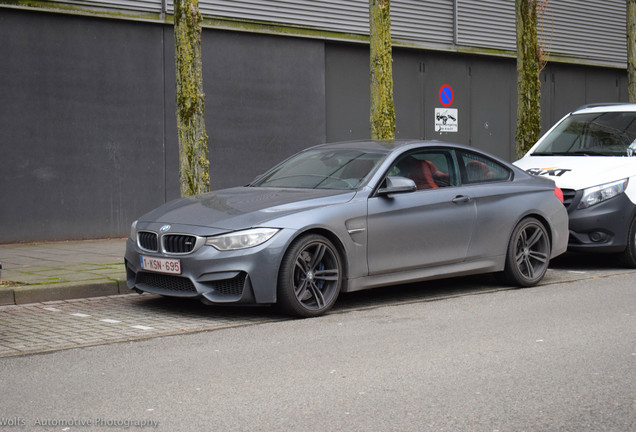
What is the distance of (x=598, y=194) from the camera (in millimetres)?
10602

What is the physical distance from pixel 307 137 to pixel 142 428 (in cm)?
1246

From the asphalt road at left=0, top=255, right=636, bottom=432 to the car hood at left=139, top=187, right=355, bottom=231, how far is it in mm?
874

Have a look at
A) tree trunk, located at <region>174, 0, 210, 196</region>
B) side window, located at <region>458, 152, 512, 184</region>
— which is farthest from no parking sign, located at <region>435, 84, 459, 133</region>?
side window, located at <region>458, 152, 512, 184</region>

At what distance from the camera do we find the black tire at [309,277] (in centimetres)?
738

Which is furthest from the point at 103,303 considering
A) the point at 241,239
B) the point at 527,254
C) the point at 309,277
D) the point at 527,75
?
the point at 527,75

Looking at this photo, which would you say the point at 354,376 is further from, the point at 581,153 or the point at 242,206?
the point at 581,153

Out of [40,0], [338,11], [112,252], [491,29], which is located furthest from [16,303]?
[491,29]

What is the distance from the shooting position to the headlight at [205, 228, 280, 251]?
7.26 meters

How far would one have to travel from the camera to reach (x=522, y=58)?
1552 cm

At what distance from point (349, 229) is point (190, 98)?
3.75 metres

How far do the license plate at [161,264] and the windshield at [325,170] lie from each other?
1571mm

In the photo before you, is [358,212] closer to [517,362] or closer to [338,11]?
[517,362]

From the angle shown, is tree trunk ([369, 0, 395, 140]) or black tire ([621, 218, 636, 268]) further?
tree trunk ([369, 0, 395, 140])

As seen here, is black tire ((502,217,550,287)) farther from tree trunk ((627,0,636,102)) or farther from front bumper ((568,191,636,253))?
tree trunk ((627,0,636,102))
